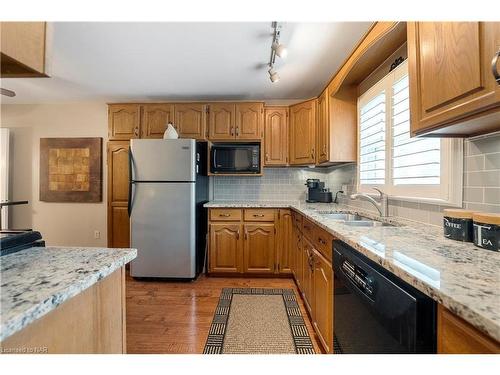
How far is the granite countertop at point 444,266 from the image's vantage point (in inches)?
19.8

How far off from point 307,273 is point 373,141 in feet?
4.31

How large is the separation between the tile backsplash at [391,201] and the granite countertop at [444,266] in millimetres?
238

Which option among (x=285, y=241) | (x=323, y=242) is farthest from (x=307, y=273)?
(x=285, y=241)

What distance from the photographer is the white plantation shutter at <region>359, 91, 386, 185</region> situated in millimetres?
2004

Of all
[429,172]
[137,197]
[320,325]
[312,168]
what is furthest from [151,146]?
[429,172]

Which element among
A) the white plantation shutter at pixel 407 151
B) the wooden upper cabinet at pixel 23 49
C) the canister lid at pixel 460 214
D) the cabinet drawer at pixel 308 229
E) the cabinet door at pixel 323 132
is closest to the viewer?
the wooden upper cabinet at pixel 23 49

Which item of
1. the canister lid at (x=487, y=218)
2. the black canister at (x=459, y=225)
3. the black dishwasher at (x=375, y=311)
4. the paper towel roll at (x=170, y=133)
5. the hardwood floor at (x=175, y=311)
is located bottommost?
the hardwood floor at (x=175, y=311)

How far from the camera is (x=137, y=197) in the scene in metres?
2.79

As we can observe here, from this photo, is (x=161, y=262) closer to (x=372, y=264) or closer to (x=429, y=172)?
(x=372, y=264)

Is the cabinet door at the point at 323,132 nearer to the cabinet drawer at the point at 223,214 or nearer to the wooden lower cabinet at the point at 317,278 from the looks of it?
the wooden lower cabinet at the point at 317,278

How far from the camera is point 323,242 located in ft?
5.22

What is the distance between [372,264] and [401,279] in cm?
18

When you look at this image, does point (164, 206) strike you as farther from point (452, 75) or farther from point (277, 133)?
point (452, 75)

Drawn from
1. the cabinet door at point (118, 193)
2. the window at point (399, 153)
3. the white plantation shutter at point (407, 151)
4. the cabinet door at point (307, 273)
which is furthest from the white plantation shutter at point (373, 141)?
the cabinet door at point (118, 193)
